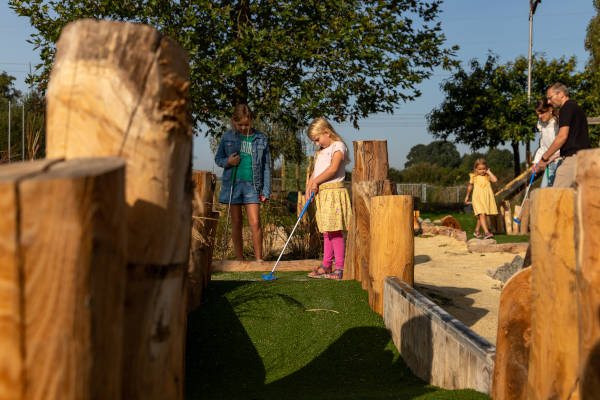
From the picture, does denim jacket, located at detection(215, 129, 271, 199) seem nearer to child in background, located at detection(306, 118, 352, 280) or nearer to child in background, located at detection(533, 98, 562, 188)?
child in background, located at detection(306, 118, 352, 280)

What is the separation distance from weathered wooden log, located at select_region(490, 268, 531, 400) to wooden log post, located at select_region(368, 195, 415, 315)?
83.0 inches

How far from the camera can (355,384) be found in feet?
10.7

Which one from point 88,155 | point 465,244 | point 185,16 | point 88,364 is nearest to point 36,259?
point 88,364

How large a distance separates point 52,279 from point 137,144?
1.80ft

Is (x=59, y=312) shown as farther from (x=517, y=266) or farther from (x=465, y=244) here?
(x=465, y=244)

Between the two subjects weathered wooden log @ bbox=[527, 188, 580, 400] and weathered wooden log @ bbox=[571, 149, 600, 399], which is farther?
weathered wooden log @ bbox=[527, 188, 580, 400]

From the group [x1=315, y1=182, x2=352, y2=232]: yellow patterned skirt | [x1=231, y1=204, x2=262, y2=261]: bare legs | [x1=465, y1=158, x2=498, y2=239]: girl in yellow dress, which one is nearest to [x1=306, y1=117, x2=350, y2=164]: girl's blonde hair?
[x1=315, y1=182, x2=352, y2=232]: yellow patterned skirt

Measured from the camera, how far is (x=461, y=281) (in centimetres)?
753

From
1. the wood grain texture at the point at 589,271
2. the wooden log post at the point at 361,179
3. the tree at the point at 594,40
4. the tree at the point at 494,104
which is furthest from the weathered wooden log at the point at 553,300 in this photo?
the tree at the point at 594,40

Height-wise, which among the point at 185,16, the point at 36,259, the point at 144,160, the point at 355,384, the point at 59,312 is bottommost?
the point at 355,384

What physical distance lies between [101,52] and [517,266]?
7222mm

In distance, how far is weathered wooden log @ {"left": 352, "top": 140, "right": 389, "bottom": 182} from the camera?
579 cm

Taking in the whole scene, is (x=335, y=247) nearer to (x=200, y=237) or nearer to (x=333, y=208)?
(x=333, y=208)

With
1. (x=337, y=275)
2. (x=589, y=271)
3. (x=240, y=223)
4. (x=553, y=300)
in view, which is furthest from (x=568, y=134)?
(x=589, y=271)
